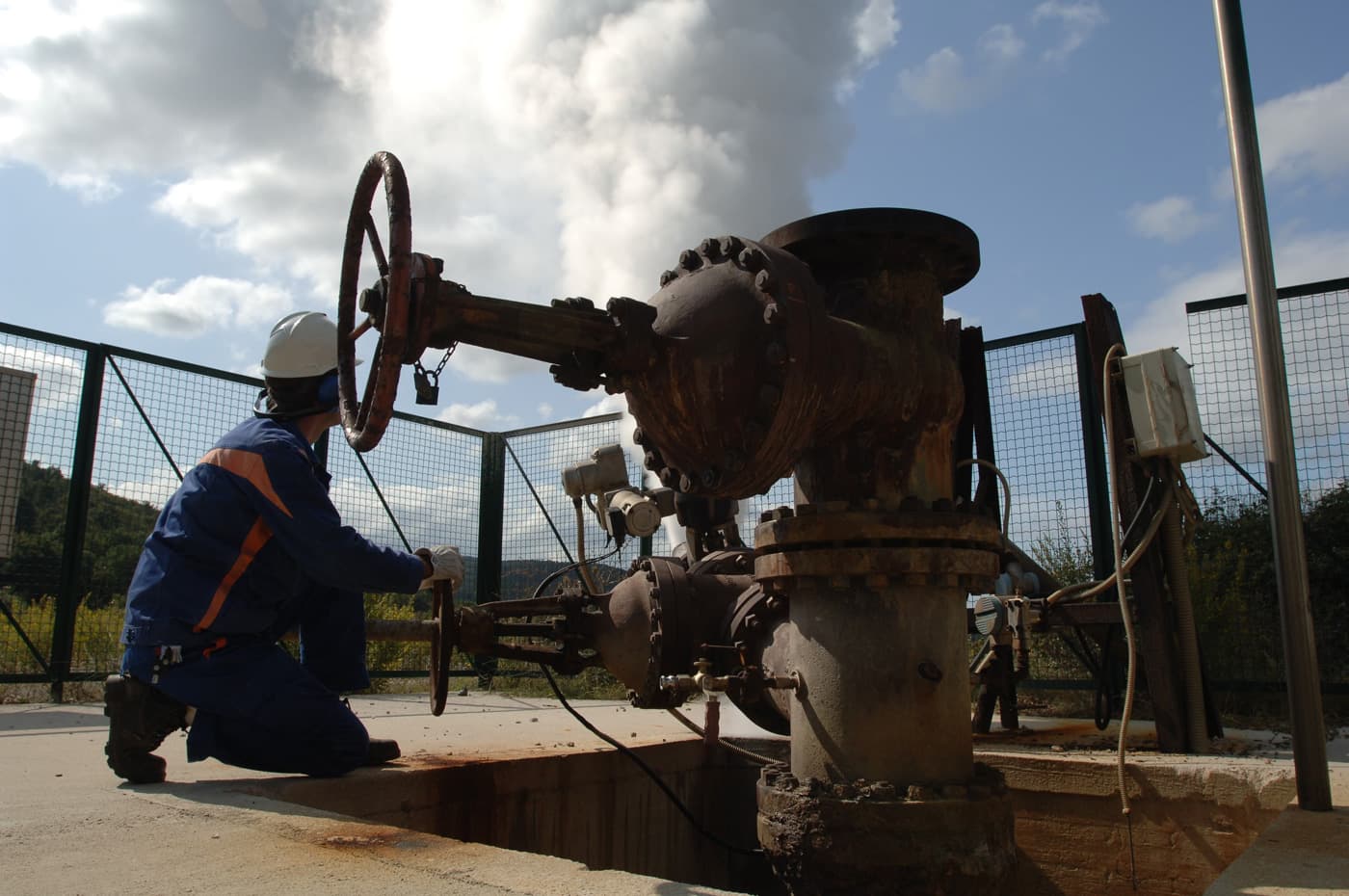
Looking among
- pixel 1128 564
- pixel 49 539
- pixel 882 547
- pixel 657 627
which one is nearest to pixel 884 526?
pixel 882 547

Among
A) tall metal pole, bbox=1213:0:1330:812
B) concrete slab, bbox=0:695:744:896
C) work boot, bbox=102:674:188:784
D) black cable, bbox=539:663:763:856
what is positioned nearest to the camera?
concrete slab, bbox=0:695:744:896

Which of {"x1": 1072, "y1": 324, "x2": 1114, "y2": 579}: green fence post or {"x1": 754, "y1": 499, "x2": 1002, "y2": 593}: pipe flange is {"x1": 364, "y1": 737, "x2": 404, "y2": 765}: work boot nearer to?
{"x1": 754, "y1": 499, "x2": 1002, "y2": 593}: pipe flange

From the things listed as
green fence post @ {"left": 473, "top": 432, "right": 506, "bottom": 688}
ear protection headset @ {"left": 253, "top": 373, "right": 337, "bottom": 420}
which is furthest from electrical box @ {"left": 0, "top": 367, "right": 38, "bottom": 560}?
ear protection headset @ {"left": 253, "top": 373, "right": 337, "bottom": 420}

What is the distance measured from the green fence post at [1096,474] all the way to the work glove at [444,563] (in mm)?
3777

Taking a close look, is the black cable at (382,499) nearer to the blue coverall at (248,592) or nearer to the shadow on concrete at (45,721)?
the shadow on concrete at (45,721)

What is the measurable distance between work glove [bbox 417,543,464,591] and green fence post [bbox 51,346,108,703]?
14.6 ft

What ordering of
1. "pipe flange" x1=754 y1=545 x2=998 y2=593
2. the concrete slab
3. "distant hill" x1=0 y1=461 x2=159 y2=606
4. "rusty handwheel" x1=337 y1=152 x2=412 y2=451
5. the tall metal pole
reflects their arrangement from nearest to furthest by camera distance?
the concrete slab → "rusty handwheel" x1=337 y1=152 x2=412 y2=451 → "pipe flange" x1=754 y1=545 x2=998 y2=593 → the tall metal pole → "distant hill" x1=0 y1=461 x2=159 y2=606

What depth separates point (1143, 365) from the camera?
3217 millimetres

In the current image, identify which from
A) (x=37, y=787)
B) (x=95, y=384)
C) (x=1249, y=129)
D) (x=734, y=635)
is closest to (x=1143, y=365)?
(x=1249, y=129)

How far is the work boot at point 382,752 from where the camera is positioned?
2.90 metres

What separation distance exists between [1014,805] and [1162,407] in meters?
1.39

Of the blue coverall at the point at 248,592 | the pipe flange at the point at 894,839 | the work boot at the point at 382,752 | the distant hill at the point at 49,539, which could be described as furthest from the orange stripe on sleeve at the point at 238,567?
the distant hill at the point at 49,539

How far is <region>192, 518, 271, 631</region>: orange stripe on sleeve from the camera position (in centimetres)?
249

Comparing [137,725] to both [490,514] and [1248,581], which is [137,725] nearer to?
[1248,581]
